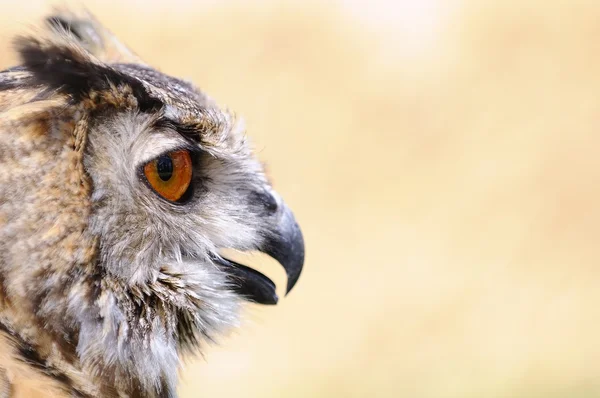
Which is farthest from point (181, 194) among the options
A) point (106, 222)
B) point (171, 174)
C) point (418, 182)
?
point (418, 182)

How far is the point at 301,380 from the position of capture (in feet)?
19.3

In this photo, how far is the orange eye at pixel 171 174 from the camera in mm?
1590

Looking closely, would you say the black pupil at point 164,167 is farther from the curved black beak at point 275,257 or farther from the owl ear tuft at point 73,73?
the curved black beak at point 275,257

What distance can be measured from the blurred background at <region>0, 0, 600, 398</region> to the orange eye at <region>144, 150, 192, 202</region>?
3983 mm

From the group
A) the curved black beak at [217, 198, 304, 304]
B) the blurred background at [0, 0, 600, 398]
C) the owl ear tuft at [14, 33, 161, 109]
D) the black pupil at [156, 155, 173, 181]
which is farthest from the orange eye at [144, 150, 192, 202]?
the blurred background at [0, 0, 600, 398]

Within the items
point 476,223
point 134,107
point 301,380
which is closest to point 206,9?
point 476,223

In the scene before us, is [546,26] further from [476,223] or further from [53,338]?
[53,338]

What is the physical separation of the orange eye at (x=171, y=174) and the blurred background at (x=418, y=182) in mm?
3983

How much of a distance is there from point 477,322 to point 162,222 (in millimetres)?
5169

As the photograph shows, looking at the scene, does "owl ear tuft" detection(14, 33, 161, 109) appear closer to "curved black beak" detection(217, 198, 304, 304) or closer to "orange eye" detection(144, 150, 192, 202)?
"orange eye" detection(144, 150, 192, 202)

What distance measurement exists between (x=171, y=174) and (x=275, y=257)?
459mm

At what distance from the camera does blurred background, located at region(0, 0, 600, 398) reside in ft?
19.8

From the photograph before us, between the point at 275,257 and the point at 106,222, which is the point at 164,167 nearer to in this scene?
the point at 106,222

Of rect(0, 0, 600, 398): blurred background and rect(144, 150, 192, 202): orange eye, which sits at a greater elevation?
rect(0, 0, 600, 398): blurred background
